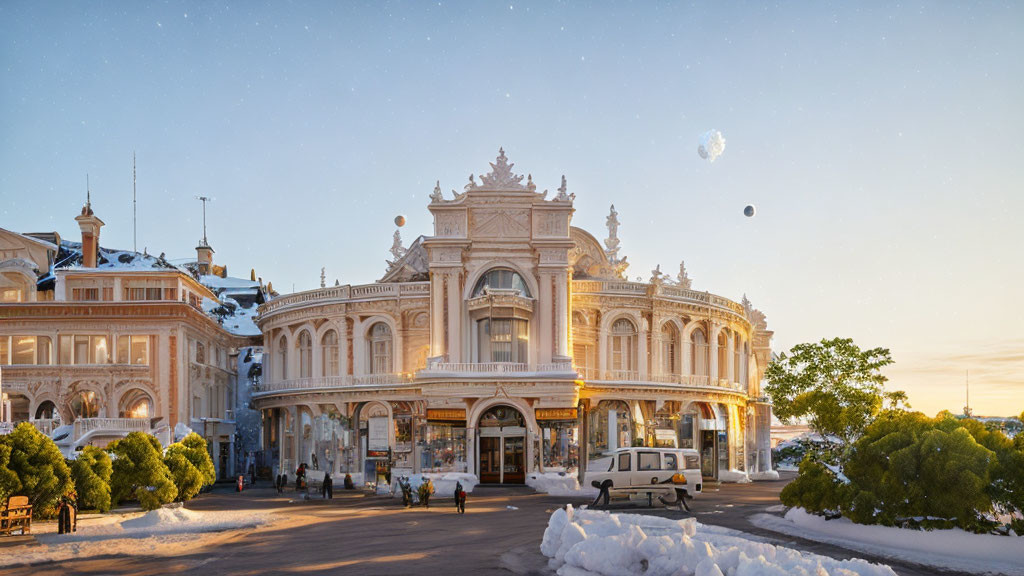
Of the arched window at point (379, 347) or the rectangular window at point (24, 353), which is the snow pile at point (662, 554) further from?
the rectangular window at point (24, 353)

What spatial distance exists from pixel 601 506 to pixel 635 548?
16408mm

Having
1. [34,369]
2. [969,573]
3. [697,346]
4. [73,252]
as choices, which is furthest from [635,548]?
[73,252]

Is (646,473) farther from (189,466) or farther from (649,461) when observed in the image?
(189,466)

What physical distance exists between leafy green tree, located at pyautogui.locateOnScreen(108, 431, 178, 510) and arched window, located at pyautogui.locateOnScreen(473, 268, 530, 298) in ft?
73.2

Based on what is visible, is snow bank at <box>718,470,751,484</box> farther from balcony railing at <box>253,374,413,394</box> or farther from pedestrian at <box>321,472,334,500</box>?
pedestrian at <box>321,472,334,500</box>

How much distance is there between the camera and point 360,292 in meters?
57.3

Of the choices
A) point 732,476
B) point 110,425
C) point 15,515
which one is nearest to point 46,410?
point 110,425

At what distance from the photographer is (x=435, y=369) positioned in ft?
169

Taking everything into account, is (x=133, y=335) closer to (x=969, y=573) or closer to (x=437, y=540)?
(x=437, y=540)

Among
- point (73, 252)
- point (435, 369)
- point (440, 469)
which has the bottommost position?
point (440, 469)

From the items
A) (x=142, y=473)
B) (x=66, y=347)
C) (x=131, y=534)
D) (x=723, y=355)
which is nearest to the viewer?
(x=131, y=534)

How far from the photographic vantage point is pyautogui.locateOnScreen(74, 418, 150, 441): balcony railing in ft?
163

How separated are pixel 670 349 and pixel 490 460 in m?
14.1

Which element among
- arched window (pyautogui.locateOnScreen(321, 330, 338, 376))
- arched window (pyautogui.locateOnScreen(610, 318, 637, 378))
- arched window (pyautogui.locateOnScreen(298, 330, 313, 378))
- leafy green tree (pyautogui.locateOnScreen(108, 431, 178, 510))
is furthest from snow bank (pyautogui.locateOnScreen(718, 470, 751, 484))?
leafy green tree (pyautogui.locateOnScreen(108, 431, 178, 510))
